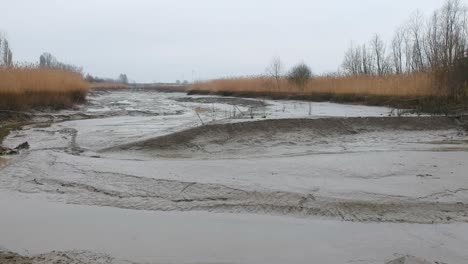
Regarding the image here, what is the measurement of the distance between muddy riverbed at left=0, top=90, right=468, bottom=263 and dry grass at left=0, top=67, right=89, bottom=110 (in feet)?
20.2

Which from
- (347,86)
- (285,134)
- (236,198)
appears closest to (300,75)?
(347,86)

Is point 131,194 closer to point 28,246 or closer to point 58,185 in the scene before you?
point 58,185

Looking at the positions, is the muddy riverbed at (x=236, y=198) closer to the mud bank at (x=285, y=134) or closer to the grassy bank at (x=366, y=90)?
Answer: the mud bank at (x=285, y=134)

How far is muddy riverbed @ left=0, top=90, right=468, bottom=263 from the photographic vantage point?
143 inches

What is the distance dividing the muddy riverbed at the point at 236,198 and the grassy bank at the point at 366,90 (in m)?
6.61

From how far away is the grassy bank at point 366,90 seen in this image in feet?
48.9

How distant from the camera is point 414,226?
406cm

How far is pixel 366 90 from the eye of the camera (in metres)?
21.6

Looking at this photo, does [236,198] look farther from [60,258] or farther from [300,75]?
[300,75]

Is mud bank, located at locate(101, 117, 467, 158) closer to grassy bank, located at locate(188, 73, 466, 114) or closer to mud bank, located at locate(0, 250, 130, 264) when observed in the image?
grassy bank, located at locate(188, 73, 466, 114)

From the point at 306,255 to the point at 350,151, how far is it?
4.58m

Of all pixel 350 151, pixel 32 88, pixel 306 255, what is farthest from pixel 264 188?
pixel 32 88

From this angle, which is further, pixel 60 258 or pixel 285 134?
pixel 285 134

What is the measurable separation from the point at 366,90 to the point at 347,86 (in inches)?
75.4
